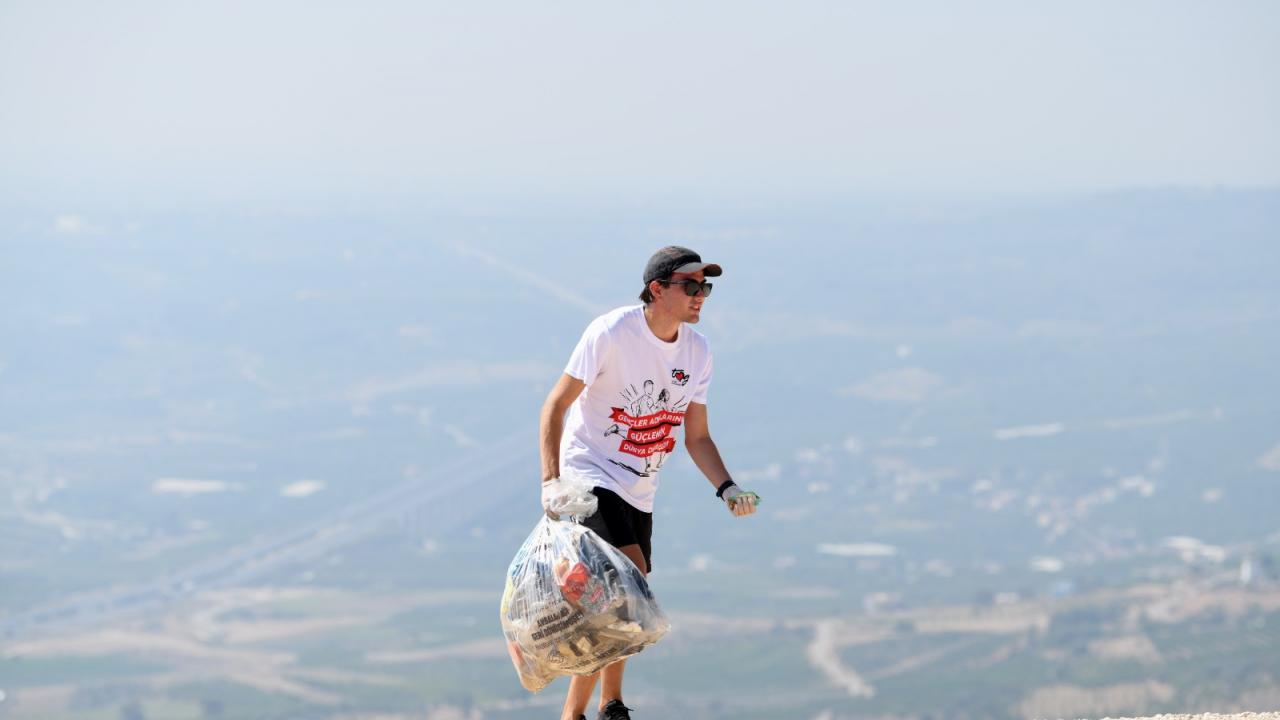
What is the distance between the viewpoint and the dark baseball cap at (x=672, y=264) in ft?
20.9

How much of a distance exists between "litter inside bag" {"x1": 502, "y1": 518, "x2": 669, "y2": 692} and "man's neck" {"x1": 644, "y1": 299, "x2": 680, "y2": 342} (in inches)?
33.1

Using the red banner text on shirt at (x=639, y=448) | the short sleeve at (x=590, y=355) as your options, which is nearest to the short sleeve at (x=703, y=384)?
A: the red banner text on shirt at (x=639, y=448)

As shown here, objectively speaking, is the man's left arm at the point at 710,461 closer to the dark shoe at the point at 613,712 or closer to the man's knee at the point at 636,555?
the man's knee at the point at 636,555

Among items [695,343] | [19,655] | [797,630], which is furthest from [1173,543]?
[695,343]

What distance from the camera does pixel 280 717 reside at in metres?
123

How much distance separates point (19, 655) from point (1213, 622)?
339 feet

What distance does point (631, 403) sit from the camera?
6523 millimetres

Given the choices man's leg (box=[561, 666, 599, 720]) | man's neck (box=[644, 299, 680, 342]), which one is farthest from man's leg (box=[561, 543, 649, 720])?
man's neck (box=[644, 299, 680, 342])

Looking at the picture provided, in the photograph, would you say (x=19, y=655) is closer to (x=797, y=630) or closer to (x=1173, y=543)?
(x=797, y=630)

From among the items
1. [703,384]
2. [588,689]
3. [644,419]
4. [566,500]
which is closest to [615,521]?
[566,500]

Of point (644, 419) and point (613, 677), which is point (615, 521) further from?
point (613, 677)

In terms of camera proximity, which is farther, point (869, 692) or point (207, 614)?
point (207, 614)

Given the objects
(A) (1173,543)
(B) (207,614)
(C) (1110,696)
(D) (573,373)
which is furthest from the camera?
(A) (1173,543)

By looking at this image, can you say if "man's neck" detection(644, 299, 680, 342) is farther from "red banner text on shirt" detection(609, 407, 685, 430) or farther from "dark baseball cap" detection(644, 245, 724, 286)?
"red banner text on shirt" detection(609, 407, 685, 430)
